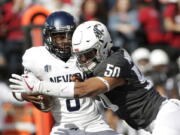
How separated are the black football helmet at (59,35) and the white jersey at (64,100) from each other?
0.32 feet

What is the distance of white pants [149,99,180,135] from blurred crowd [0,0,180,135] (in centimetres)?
368

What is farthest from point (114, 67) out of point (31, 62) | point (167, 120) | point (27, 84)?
point (31, 62)

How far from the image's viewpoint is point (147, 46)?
11.0 metres

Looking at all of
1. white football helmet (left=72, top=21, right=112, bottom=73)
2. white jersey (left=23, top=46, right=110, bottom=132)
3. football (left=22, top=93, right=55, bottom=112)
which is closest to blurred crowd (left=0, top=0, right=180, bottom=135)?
white jersey (left=23, top=46, right=110, bottom=132)

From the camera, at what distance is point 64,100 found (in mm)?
6121

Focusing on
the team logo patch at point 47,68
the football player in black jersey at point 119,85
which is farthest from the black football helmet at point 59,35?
the football player in black jersey at point 119,85

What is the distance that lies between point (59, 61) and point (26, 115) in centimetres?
306

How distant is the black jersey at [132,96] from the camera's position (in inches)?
224

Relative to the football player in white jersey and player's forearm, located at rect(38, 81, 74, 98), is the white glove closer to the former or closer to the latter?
player's forearm, located at rect(38, 81, 74, 98)

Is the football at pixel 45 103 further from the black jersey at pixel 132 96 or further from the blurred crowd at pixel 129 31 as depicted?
the blurred crowd at pixel 129 31

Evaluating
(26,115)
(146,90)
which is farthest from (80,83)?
(26,115)

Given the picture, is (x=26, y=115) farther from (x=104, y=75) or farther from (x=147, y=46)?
(x=104, y=75)

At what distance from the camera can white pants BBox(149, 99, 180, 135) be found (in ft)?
18.1

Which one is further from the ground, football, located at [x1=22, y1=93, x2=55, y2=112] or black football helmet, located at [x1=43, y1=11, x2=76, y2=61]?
black football helmet, located at [x1=43, y1=11, x2=76, y2=61]
